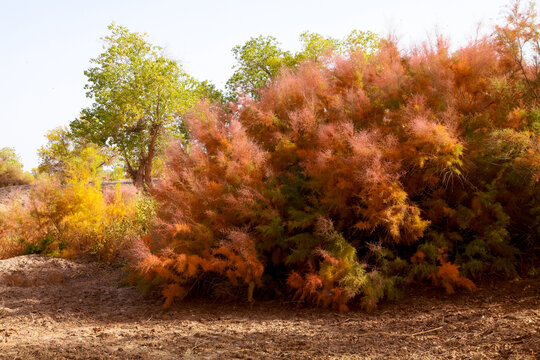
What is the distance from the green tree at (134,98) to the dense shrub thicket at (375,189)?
534 inches

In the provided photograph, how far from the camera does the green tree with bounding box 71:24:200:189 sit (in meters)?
20.0

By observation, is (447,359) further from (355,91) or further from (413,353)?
(355,91)

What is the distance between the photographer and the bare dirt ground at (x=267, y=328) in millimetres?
4273

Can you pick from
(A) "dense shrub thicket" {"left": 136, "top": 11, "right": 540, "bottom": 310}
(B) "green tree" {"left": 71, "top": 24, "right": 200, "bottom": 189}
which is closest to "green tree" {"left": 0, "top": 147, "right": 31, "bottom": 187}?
(B) "green tree" {"left": 71, "top": 24, "right": 200, "bottom": 189}

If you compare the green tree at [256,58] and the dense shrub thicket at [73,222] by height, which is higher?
the green tree at [256,58]

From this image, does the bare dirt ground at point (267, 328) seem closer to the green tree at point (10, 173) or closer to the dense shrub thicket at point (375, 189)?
the dense shrub thicket at point (375, 189)

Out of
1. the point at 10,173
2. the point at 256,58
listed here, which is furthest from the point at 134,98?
the point at 10,173

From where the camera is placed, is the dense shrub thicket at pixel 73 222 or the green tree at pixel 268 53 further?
the green tree at pixel 268 53

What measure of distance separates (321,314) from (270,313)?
67cm

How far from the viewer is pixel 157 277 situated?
6883 mm

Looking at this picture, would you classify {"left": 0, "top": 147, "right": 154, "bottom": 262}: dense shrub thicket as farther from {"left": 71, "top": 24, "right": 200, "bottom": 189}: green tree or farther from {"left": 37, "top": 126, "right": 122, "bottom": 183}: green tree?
{"left": 37, "top": 126, "right": 122, "bottom": 183}: green tree

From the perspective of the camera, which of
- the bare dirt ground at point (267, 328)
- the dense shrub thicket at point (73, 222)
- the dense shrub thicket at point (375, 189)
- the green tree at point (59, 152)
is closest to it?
the bare dirt ground at point (267, 328)

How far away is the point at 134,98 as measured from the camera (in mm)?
19922

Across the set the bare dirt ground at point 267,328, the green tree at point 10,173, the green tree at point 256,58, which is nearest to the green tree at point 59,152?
the green tree at point 10,173
